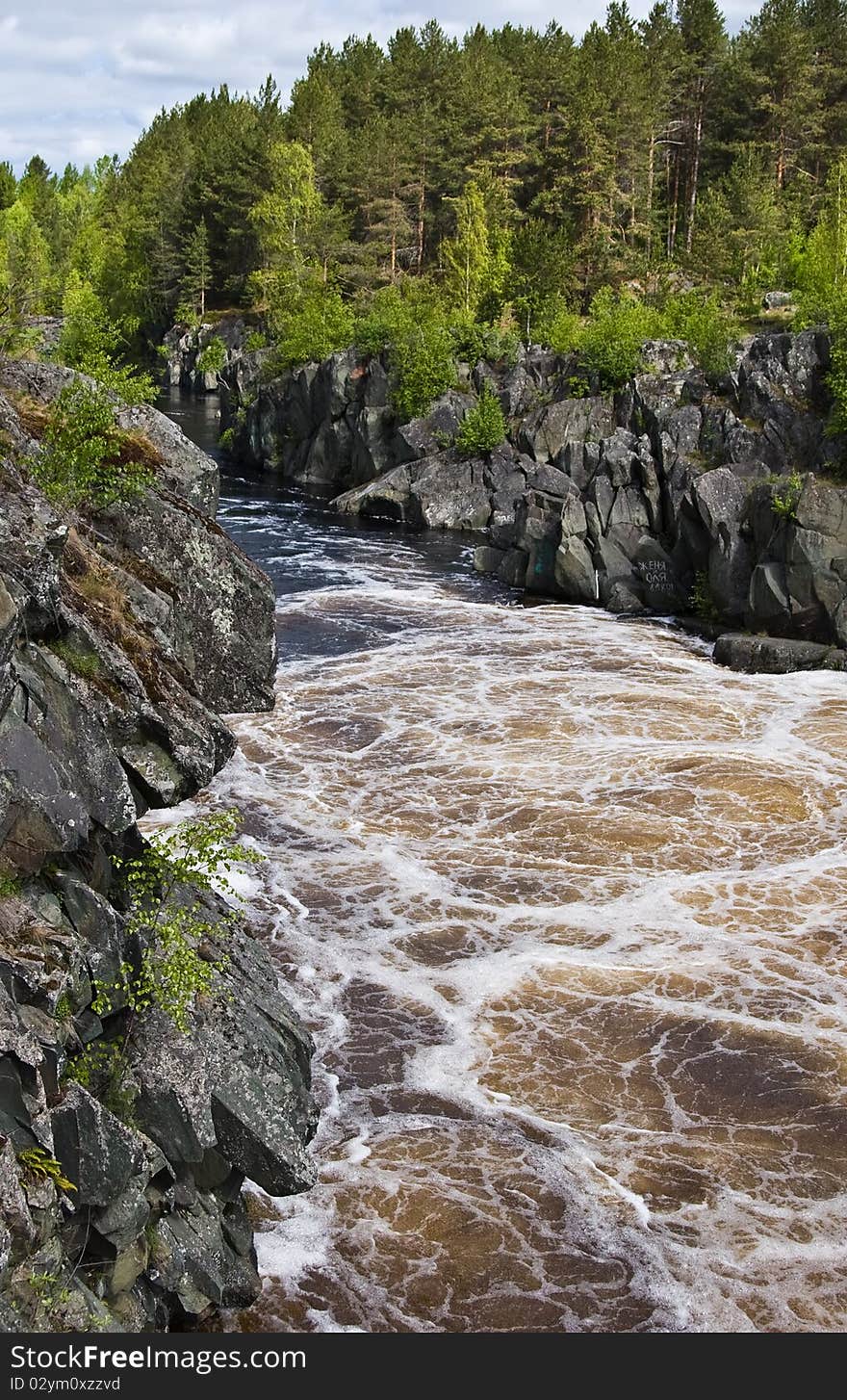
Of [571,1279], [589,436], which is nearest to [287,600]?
[589,436]

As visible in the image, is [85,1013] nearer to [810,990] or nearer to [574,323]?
[810,990]

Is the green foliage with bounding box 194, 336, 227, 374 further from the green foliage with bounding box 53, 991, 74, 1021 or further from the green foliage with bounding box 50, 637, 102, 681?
the green foliage with bounding box 53, 991, 74, 1021

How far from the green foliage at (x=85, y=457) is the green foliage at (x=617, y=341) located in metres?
37.7

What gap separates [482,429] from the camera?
189 ft

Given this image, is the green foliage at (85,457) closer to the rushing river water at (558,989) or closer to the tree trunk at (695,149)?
the rushing river water at (558,989)

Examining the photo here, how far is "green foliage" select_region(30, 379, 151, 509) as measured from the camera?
1792 cm

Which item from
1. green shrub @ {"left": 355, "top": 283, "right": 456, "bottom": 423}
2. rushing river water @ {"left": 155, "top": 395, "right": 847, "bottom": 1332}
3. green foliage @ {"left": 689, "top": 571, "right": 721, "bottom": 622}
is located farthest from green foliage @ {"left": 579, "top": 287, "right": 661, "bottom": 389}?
rushing river water @ {"left": 155, "top": 395, "right": 847, "bottom": 1332}

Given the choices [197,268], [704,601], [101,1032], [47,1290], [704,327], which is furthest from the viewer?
[197,268]

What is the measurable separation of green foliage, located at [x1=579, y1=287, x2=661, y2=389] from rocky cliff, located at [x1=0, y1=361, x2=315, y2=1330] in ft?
150

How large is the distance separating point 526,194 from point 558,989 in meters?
84.5

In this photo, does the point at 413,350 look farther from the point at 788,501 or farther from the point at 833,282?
the point at 788,501

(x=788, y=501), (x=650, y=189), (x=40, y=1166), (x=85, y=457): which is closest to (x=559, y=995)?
(x=40, y=1166)

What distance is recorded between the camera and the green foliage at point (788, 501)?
3503 cm

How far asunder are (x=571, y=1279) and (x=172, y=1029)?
4700mm
